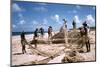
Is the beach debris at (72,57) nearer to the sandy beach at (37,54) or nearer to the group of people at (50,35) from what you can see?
the sandy beach at (37,54)

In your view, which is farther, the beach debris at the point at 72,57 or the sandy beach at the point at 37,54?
the beach debris at the point at 72,57

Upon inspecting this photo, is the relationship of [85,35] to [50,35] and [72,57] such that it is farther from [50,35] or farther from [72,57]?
[50,35]

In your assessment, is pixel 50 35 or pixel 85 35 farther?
pixel 85 35

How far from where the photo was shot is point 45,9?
265 cm

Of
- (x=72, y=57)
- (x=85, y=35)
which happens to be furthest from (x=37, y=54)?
(x=85, y=35)

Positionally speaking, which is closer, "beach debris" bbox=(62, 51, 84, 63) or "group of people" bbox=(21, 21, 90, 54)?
"group of people" bbox=(21, 21, 90, 54)

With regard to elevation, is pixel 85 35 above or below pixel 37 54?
above

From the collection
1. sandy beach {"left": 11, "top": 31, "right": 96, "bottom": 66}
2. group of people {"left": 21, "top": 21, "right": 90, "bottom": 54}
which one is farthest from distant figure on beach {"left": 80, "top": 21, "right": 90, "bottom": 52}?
sandy beach {"left": 11, "top": 31, "right": 96, "bottom": 66}

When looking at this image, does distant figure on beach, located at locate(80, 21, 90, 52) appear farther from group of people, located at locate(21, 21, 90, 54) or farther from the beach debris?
the beach debris

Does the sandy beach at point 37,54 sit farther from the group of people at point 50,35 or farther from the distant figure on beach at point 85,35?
the distant figure on beach at point 85,35

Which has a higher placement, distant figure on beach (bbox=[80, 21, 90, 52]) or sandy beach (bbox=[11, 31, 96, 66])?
distant figure on beach (bbox=[80, 21, 90, 52])

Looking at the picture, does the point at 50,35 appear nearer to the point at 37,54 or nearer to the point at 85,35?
the point at 37,54

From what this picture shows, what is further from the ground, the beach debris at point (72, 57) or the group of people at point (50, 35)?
the group of people at point (50, 35)

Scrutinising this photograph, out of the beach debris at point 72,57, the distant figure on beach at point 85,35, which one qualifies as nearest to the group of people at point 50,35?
the distant figure on beach at point 85,35
